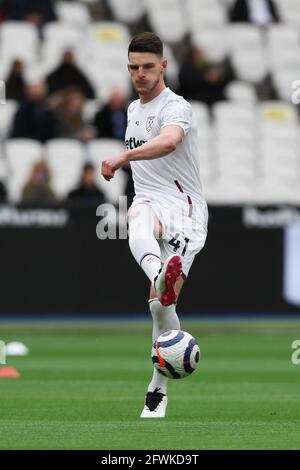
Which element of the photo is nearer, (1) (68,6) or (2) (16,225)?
(2) (16,225)

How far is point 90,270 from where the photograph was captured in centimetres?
2059

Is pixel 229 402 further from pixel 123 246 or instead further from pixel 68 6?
pixel 68 6

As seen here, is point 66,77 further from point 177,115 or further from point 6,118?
point 177,115

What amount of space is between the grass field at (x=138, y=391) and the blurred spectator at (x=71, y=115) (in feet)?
12.3

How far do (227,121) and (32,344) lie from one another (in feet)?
22.4

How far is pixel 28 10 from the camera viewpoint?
24719mm

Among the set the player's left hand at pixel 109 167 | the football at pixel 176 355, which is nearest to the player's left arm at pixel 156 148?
the player's left hand at pixel 109 167

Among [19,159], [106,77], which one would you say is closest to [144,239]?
[19,159]

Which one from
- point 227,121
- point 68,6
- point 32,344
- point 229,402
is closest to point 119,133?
point 227,121

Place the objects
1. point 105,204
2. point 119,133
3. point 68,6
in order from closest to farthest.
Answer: point 105,204 → point 119,133 → point 68,6

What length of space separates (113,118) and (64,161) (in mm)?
1022

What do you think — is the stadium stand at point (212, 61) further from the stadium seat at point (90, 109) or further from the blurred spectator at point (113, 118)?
the blurred spectator at point (113, 118)

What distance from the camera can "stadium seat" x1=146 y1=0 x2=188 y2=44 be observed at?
25562 millimetres

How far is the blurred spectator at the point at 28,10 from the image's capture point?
80.7ft
